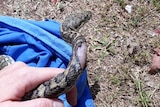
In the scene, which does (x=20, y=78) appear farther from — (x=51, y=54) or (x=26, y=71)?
(x=51, y=54)

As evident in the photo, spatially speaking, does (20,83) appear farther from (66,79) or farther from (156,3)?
(156,3)

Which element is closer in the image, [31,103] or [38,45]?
[31,103]

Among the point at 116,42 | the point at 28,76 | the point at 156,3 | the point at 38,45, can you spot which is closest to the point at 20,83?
the point at 28,76

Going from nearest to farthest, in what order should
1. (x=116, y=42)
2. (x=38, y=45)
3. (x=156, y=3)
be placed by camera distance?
1. (x=38, y=45)
2. (x=116, y=42)
3. (x=156, y=3)

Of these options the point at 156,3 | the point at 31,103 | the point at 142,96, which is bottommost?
the point at 142,96

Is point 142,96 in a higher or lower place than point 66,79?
lower

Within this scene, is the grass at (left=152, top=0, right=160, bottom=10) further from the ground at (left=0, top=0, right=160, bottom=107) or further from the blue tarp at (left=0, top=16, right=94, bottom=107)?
the blue tarp at (left=0, top=16, right=94, bottom=107)

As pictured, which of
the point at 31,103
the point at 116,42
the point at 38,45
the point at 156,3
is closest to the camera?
the point at 31,103
